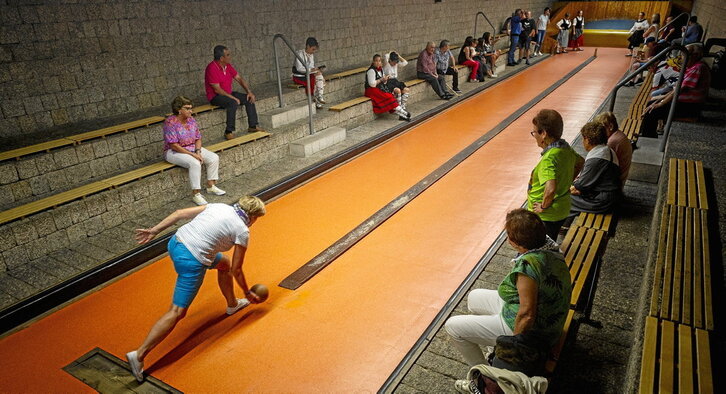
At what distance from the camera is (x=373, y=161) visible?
22.8 ft

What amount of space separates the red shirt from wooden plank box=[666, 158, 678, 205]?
18.8 feet

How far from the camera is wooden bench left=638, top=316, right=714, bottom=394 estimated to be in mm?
1896

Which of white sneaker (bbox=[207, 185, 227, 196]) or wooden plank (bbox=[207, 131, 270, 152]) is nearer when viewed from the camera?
white sneaker (bbox=[207, 185, 227, 196])

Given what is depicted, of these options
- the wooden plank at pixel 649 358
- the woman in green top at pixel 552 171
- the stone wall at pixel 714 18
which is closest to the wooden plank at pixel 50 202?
the woman in green top at pixel 552 171

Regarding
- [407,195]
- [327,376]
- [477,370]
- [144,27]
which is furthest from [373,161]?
[477,370]

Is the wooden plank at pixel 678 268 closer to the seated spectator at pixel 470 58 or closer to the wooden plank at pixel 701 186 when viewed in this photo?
the wooden plank at pixel 701 186

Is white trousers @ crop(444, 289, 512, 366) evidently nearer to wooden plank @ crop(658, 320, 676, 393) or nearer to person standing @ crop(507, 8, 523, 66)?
wooden plank @ crop(658, 320, 676, 393)

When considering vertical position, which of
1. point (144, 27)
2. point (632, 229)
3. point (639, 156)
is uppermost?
point (144, 27)

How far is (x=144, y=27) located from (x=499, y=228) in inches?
219

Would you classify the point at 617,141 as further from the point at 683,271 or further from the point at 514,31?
the point at 514,31

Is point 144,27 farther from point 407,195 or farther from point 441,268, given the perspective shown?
point 441,268

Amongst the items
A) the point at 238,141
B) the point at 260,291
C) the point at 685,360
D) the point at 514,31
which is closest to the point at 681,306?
the point at 685,360

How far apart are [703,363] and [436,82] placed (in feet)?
29.9

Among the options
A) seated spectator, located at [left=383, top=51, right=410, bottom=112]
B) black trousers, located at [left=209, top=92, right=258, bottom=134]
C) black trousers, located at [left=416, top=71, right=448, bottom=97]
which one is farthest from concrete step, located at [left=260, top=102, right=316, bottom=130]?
black trousers, located at [left=416, top=71, right=448, bottom=97]
